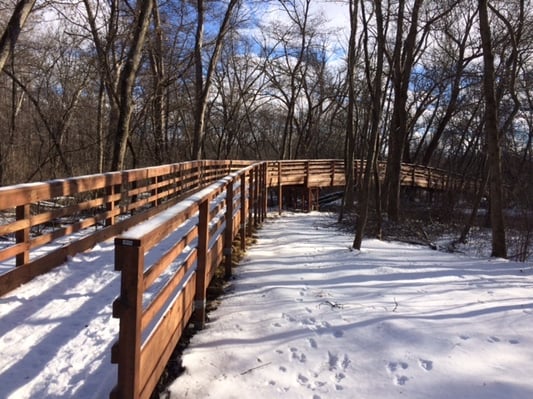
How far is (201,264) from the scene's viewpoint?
12.7 feet

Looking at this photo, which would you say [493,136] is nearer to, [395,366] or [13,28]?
[395,366]

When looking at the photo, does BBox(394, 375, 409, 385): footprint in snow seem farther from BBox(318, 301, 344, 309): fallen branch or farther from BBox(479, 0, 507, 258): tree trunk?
BBox(479, 0, 507, 258): tree trunk

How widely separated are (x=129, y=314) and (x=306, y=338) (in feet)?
6.72

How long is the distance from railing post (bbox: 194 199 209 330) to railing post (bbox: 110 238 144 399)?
1547mm

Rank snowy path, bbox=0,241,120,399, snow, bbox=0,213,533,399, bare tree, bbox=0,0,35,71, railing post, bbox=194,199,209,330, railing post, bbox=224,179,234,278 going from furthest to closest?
bare tree, bbox=0,0,35,71 → railing post, bbox=224,179,234,278 → railing post, bbox=194,199,209,330 → snow, bbox=0,213,533,399 → snowy path, bbox=0,241,120,399

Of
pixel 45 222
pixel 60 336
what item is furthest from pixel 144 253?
pixel 45 222

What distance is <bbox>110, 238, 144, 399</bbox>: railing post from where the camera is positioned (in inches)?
79.9

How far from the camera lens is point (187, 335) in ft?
13.0

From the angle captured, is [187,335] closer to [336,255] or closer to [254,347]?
[254,347]

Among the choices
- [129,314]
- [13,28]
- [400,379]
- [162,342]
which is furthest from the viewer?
[13,28]

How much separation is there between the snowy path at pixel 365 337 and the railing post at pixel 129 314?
942 millimetres

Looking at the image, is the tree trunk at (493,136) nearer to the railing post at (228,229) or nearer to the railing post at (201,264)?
the railing post at (228,229)

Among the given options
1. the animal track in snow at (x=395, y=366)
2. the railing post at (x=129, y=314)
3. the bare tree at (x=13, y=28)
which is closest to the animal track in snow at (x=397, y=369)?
the animal track in snow at (x=395, y=366)

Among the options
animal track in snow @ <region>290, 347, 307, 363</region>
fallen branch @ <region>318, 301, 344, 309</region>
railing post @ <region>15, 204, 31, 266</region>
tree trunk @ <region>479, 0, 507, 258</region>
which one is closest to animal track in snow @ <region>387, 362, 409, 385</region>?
animal track in snow @ <region>290, 347, 307, 363</region>
